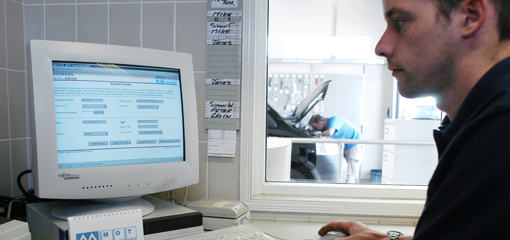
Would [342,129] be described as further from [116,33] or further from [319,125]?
[116,33]

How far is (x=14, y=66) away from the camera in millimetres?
1077

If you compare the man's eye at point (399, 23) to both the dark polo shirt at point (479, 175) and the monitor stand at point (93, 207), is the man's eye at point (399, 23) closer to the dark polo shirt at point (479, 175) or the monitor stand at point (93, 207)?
the dark polo shirt at point (479, 175)

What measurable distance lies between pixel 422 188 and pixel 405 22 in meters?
0.87

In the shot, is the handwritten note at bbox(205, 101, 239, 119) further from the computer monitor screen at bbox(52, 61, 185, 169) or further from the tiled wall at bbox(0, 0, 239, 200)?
the computer monitor screen at bbox(52, 61, 185, 169)

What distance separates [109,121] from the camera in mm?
781

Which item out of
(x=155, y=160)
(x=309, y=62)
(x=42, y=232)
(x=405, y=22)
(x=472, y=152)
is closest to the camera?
(x=472, y=152)

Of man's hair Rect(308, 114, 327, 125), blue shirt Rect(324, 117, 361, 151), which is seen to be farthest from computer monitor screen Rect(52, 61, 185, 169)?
blue shirt Rect(324, 117, 361, 151)

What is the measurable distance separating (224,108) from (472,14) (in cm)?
78

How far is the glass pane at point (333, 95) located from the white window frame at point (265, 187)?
9 centimetres

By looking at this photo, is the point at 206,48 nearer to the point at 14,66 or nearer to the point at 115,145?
the point at 115,145

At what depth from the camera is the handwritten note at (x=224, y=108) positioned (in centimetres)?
109

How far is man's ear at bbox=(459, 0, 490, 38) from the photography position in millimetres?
435

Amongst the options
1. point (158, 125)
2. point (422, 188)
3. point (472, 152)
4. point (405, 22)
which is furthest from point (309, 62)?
point (472, 152)

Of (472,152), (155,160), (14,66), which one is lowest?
(155,160)
